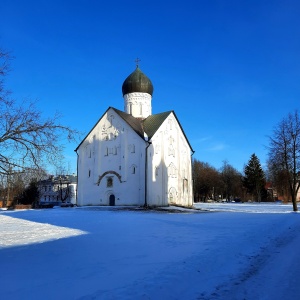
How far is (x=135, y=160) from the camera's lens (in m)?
34.0

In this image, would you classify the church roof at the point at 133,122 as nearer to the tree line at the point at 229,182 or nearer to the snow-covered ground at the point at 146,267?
the snow-covered ground at the point at 146,267

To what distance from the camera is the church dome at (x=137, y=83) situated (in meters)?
39.8

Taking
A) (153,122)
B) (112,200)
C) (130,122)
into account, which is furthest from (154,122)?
(112,200)

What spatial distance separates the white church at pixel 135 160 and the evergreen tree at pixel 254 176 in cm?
3439

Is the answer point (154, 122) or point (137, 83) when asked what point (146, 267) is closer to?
point (154, 122)

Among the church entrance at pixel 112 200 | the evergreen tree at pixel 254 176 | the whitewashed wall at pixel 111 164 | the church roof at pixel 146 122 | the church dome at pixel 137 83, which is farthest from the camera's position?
the evergreen tree at pixel 254 176

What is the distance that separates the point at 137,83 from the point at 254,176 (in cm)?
4030

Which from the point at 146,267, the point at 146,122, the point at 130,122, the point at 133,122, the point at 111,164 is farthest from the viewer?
the point at 146,122

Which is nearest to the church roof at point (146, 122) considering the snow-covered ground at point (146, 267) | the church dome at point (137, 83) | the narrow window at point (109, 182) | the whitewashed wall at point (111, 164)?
→ the whitewashed wall at point (111, 164)

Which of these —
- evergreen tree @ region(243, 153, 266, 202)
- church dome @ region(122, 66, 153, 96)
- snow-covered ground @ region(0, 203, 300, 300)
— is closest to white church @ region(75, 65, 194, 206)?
church dome @ region(122, 66, 153, 96)

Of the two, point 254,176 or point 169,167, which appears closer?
point 169,167

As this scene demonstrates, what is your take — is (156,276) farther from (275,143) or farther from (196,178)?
(196,178)

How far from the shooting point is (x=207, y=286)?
550 centimetres

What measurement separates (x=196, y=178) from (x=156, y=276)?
7309cm
